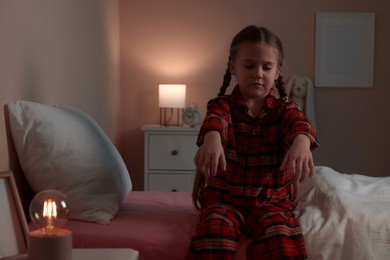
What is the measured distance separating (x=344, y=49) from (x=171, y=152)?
1518mm

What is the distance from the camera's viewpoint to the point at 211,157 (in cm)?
154

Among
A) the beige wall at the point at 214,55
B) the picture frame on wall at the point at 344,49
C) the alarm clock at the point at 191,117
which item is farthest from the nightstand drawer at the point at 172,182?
the picture frame on wall at the point at 344,49

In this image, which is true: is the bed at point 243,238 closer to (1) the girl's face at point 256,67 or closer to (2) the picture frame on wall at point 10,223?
(2) the picture frame on wall at point 10,223

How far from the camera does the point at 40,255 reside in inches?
42.6

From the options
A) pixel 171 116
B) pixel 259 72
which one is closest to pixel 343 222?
pixel 259 72

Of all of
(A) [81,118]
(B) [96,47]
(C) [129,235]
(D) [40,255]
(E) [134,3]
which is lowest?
(C) [129,235]

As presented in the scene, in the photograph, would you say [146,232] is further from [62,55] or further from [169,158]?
[169,158]

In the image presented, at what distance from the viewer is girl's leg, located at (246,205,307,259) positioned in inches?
60.2

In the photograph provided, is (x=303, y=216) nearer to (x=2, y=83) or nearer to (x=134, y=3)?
(x=2, y=83)

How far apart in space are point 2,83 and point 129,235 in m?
0.58

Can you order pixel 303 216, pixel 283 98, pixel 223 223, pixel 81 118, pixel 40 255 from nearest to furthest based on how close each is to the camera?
pixel 40 255, pixel 223 223, pixel 303 216, pixel 283 98, pixel 81 118

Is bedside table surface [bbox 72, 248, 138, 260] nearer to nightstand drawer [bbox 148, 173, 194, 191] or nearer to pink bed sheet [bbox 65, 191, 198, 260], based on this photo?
pink bed sheet [bbox 65, 191, 198, 260]

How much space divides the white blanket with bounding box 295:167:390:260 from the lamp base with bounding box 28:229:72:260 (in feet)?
2.43

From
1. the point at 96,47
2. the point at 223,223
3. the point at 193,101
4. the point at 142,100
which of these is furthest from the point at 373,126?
the point at 223,223
